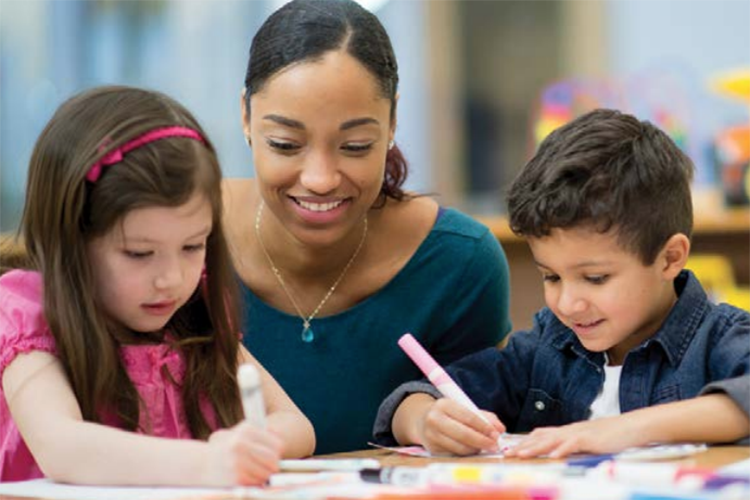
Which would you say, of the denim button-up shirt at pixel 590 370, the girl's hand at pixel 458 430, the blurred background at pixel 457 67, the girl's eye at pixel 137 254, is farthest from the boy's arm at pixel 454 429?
the blurred background at pixel 457 67

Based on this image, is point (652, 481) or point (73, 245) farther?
point (73, 245)

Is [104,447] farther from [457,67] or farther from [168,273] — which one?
[457,67]

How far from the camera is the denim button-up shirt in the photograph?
1.34 m

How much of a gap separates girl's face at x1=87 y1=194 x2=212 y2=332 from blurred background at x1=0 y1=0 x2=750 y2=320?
2.85 metres

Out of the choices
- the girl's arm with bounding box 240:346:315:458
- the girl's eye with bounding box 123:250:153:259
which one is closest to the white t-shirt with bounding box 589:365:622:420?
the girl's arm with bounding box 240:346:315:458

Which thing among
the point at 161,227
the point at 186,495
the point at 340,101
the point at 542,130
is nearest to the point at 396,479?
the point at 186,495

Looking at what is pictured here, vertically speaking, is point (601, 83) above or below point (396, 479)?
above

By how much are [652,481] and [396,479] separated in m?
0.21

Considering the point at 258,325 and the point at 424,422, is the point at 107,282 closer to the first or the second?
the point at 424,422

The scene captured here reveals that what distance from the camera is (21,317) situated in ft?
4.03

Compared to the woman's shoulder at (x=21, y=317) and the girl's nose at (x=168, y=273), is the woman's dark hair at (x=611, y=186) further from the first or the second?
the woman's shoulder at (x=21, y=317)

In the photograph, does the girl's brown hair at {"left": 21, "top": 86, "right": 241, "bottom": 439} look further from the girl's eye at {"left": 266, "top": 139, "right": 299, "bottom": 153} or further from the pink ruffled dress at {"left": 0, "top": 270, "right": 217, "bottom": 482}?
the girl's eye at {"left": 266, "top": 139, "right": 299, "bottom": 153}

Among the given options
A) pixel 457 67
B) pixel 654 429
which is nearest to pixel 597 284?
pixel 654 429

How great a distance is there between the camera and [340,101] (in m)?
1.51
